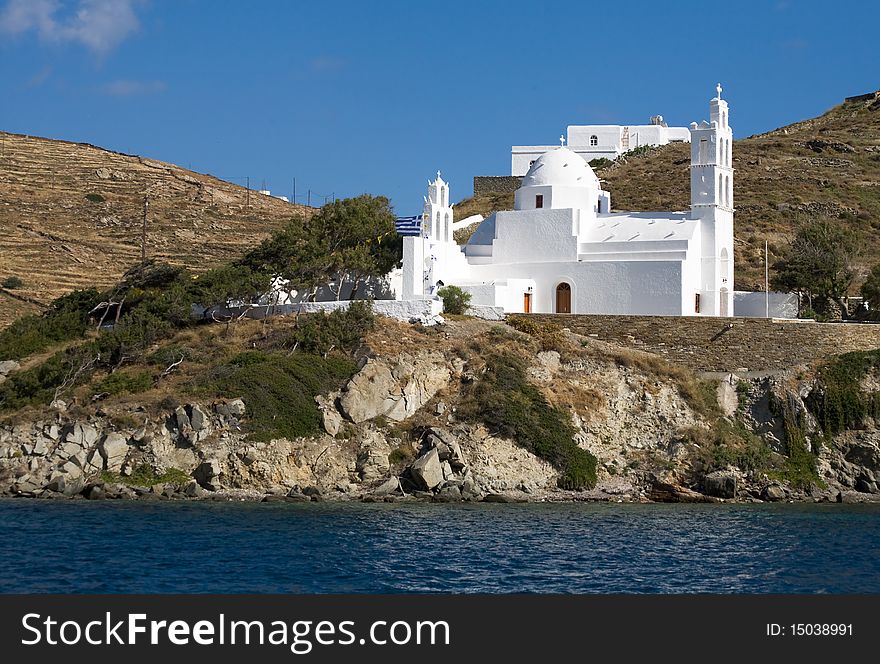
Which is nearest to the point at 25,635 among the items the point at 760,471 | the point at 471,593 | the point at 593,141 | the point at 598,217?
the point at 471,593

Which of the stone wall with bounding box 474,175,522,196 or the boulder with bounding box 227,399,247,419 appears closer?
the boulder with bounding box 227,399,247,419

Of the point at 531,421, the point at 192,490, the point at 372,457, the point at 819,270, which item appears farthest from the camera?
the point at 819,270

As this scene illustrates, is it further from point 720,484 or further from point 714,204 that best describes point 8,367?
point 714,204

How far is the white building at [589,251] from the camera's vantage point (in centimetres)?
4784

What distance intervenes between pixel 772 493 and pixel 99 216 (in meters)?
49.3

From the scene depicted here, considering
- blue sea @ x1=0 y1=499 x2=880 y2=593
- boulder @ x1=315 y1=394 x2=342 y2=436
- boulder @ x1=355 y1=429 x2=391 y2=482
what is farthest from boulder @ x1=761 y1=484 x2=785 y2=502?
boulder @ x1=315 y1=394 x2=342 y2=436

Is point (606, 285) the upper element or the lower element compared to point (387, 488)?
upper

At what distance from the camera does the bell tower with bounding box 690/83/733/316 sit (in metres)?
48.6

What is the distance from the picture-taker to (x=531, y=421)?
39531mm

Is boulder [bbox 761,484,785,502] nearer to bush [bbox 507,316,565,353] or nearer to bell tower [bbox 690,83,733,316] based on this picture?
bush [bbox 507,316,565,353]

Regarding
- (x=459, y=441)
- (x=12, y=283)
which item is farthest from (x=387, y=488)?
(x=12, y=283)

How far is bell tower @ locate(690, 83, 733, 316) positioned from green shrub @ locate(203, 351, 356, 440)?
604 inches

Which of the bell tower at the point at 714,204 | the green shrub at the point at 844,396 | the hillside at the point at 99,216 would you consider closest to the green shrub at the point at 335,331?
the bell tower at the point at 714,204

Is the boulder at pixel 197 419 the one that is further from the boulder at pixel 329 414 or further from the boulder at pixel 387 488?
the boulder at pixel 387 488
